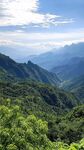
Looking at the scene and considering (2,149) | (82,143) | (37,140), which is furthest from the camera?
(37,140)

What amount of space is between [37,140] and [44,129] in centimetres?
116

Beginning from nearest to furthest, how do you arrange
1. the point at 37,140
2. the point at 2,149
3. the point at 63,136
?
the point at 2,149 < the point at 37,140 < the point at 63,136

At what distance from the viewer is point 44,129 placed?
1107 inches

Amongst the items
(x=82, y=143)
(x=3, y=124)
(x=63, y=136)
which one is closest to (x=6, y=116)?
(x=3, y=124)

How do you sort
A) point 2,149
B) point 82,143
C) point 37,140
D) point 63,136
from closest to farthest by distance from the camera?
point 82,143
point 2,149
point 37,140
point 63,136

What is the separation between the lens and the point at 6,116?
91.6ft

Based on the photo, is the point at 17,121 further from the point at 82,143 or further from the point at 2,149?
the point at 82,143

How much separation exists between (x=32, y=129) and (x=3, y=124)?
2.26 metres

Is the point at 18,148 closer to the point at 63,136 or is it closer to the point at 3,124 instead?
the point at 3,124

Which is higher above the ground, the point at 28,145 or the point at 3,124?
the point at 3,124

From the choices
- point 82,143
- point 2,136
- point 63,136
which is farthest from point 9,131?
point 63,136

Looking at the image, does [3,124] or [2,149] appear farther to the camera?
[3,124]

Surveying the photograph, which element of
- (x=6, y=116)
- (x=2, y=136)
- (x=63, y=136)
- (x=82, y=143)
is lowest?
(x=82, y=143)

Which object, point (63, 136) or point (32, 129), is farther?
point (63, 136)
